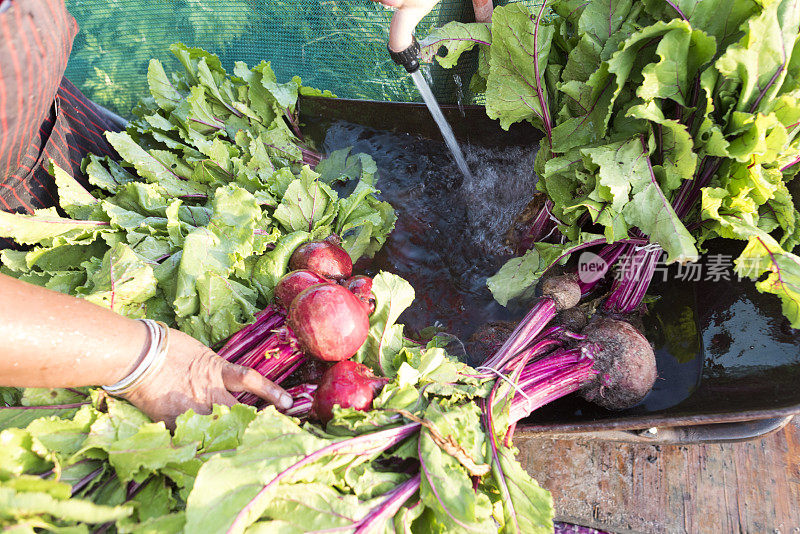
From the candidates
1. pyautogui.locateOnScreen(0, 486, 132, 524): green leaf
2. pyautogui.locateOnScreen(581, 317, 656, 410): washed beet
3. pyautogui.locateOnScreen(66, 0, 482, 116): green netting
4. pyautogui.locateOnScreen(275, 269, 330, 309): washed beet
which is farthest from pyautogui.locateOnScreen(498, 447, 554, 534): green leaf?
pyautogui.locateOnScreen(66, 0, 482, 116): green netting

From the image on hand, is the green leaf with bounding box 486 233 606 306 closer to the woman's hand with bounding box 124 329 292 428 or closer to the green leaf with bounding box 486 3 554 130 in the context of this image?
the green leaf with bounding box 486 3 554 130

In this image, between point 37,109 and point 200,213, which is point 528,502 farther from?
point 37,109

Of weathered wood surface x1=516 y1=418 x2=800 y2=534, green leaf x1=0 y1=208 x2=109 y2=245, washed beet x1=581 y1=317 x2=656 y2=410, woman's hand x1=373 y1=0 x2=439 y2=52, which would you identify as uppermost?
woman's hand x1=373 y1=0 x2=439 y2=52

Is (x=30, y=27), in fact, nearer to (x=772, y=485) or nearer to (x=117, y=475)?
(x=117, y=475)

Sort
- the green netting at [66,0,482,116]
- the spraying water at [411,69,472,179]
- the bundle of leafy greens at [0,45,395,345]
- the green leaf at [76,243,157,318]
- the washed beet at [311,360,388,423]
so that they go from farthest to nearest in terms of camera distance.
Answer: the green netting at [66,0,482,116] < the spraying water at [411,69,472,179] < the bundle of leafy greens at [0,45,395,345] < the green leaf at [76,243,157,318] < the washed beet at [311,360,388,423]

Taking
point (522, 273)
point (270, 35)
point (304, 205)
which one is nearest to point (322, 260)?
point (304, 205)

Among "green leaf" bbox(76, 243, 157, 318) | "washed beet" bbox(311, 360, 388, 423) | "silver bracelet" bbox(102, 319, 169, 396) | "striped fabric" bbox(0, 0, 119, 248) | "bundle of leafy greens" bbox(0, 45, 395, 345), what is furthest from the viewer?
"bundle of leafy greens" bbox(0, 45, 395, 345)

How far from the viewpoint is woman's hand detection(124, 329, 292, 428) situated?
1530 millimetres

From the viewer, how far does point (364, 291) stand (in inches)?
76.2

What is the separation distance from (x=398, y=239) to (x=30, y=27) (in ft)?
5.63

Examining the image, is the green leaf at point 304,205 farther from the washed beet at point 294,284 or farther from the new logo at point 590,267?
the new logo at point 590,267

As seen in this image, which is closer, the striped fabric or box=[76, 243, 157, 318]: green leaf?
the striped fabric

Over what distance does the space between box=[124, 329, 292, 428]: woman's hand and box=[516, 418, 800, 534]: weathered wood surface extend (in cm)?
136

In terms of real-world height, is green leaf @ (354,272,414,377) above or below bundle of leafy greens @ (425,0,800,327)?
below
